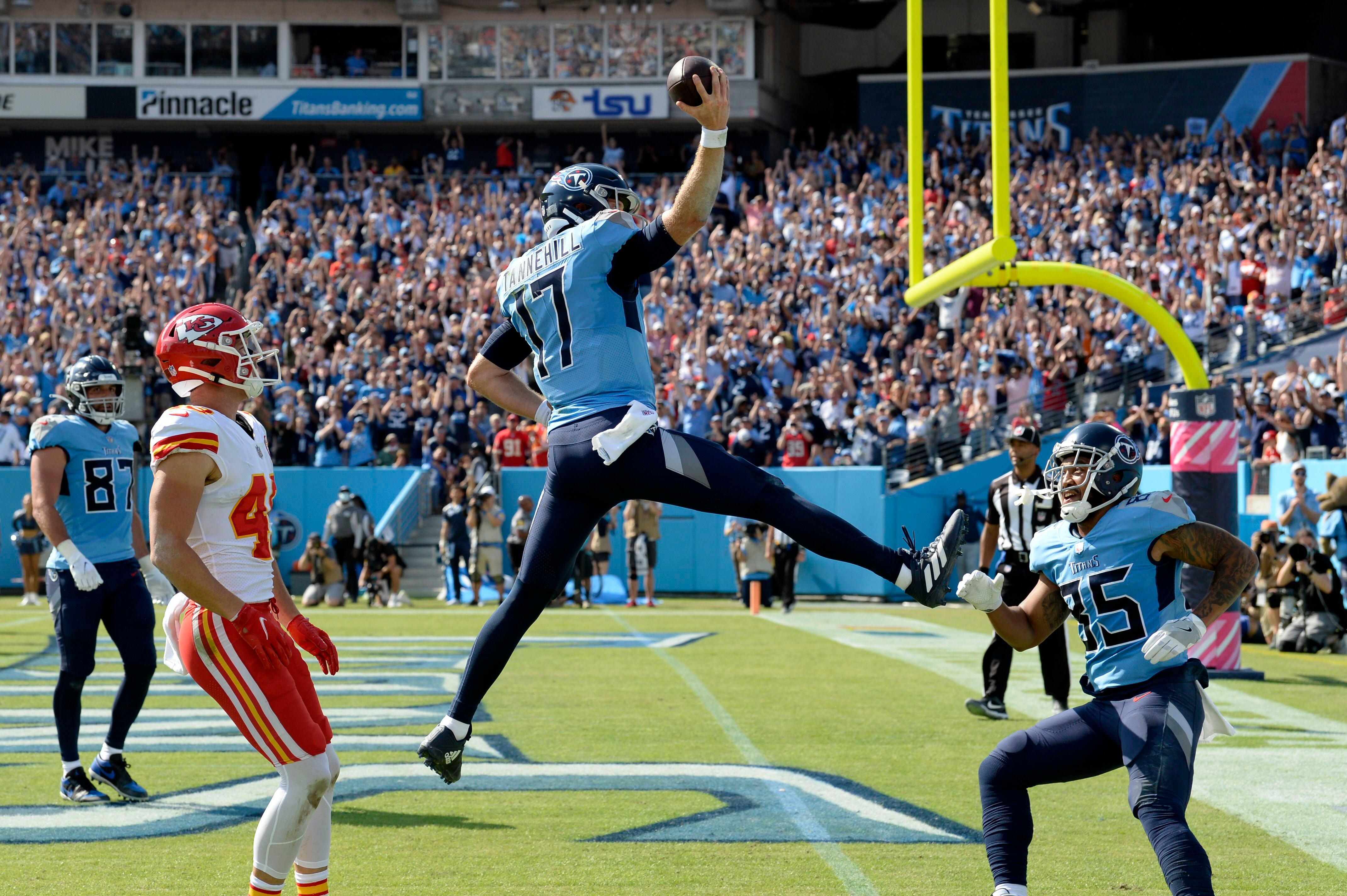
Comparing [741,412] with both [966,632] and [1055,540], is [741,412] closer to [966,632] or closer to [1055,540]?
[966,632]

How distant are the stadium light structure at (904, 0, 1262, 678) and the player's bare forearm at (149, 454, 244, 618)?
8245 mm

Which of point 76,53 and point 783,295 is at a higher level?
point 76,53

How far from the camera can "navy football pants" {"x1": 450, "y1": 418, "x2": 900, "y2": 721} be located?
4.73 m

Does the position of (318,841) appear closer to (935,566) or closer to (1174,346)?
(935,566)

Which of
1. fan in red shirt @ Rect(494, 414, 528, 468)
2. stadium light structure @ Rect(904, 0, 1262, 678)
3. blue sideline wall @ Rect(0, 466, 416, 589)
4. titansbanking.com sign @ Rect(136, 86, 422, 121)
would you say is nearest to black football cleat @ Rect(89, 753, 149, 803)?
stadium light structure @ Rect(904, 0, 1262, 678)

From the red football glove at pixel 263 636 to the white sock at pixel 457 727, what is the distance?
0.63 meters

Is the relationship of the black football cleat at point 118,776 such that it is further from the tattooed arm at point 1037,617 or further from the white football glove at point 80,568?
the tattooed arm at point 1037,617

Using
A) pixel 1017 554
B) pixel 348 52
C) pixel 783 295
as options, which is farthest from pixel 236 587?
pixel 348 52

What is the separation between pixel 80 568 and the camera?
7266mm

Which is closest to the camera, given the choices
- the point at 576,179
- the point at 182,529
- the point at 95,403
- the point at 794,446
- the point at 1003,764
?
the point at 182,529

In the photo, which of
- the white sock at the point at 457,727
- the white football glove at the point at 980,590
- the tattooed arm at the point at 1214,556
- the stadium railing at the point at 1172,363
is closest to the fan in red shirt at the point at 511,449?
the stadium railing at the point at 1172,363

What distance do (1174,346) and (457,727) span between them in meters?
8.72

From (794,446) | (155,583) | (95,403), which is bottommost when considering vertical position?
(155,583)

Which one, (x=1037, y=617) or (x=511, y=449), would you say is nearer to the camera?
(x=1037, y=617)
